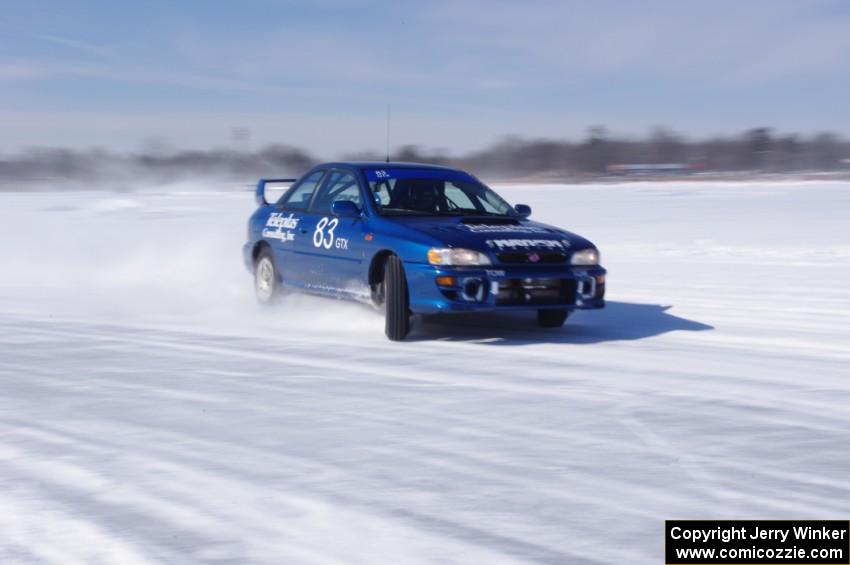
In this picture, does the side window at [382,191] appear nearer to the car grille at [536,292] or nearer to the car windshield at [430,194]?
the car windshield at [430,194]

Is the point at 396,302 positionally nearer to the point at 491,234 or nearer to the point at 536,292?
the point at 491,234

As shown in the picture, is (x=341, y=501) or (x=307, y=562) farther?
(x=341, y=501)

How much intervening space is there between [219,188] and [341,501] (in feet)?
163

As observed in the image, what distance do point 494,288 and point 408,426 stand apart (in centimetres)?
280

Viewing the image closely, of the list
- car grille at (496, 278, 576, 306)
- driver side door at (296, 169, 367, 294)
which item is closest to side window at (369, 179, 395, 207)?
driver side door at (296, 169, 367, 294)

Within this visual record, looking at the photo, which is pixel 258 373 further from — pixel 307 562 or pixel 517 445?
pixel 307 562

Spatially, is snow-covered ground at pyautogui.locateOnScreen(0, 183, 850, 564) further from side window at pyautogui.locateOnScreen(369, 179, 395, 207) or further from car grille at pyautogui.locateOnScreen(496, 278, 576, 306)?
side window at pyautogui.locateOnScreen(369, 179, 395, 207)

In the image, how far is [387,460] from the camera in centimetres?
493

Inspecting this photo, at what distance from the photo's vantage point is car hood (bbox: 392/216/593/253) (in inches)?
331

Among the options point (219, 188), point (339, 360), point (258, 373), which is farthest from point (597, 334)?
point (219, 188)

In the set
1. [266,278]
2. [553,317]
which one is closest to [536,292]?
[553,317]

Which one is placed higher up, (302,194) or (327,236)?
(302,194)

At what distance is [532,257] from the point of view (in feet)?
27.8

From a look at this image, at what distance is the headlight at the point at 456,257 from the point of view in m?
8.25
